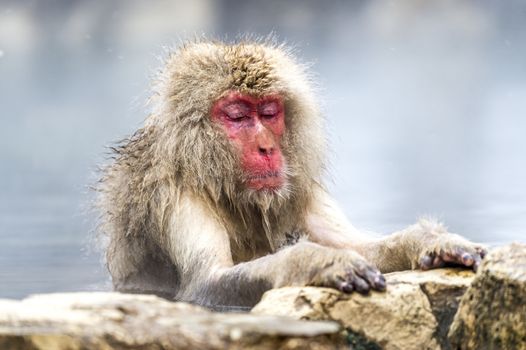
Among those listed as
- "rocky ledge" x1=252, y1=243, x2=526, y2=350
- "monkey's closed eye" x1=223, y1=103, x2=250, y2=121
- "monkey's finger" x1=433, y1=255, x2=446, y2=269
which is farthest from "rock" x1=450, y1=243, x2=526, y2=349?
"monkey's closed eye" x1=223, y1=103, x2=250, y2=121

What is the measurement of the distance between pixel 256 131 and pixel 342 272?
1.48m

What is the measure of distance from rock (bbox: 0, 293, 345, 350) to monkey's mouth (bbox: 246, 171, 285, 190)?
2172mm

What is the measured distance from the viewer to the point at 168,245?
529cm

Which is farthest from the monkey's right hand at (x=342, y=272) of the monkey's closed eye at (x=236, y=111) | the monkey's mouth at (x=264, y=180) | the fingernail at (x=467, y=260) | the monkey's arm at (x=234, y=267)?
the monkey's closed eye at (x=236, y=111)

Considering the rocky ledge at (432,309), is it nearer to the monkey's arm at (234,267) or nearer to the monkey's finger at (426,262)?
the monkey's arm at (234,267)

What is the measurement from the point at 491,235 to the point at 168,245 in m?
3.32

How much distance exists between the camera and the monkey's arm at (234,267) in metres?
3.90

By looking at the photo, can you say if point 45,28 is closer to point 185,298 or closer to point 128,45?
point 128,45

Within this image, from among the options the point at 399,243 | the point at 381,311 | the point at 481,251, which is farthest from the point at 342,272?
the point at 399,243

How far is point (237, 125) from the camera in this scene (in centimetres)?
524

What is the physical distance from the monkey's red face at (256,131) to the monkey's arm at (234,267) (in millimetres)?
302

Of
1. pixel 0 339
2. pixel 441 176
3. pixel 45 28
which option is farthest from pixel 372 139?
pixel 0 339

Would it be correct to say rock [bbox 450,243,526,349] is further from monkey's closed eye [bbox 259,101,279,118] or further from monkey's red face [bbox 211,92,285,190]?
monkey's closed eye [bbox 259,101,279,118]

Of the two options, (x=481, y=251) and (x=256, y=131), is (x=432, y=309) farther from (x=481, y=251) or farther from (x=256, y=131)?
(x=256, y=131)
